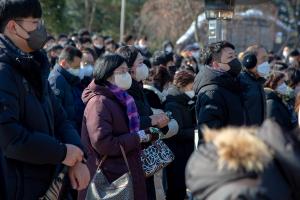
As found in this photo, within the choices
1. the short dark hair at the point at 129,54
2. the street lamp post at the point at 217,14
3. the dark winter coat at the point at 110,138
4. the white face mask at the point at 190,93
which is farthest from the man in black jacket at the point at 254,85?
the dark winter coat at the point at 110,138

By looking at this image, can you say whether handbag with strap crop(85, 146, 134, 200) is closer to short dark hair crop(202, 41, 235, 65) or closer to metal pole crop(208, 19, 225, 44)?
short dark hair crop(202, 41, 235, 65)

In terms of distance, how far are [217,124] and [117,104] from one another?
1.08 metres

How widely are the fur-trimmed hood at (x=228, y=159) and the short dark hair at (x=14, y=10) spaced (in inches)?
73.3

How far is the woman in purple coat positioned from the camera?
4.96 metres

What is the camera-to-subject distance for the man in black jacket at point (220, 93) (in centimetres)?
572

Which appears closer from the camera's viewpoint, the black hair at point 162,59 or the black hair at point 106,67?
the black hair at point 106,67

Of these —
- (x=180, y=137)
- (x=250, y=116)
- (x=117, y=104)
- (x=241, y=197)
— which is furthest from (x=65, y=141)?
(x=180, y=137)

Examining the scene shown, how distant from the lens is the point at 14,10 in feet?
12.4

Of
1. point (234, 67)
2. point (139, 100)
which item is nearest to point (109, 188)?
point (139, 100)

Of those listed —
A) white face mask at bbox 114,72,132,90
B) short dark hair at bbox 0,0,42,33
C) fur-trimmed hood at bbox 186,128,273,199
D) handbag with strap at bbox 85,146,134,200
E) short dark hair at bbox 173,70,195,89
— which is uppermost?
short dark hair at bbox 0,0,42,33

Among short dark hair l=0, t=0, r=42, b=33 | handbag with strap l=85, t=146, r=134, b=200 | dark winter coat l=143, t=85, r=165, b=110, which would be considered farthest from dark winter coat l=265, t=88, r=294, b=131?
short dark hair l=0, t=0, r=42, b=33

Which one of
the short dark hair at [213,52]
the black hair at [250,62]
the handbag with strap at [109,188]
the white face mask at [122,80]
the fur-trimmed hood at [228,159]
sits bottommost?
the handbag with strap at [109,188]

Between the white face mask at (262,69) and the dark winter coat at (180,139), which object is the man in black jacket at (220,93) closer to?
the dark winter coat at (180,139)

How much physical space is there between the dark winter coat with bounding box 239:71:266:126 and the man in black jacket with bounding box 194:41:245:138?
14cm
